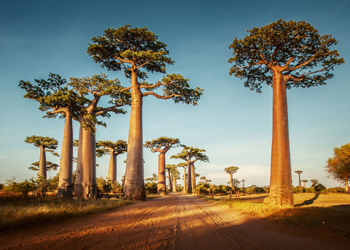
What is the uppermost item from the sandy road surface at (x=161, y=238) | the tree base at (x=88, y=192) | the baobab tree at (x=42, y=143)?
the baobab tree at (x=42, y=143)

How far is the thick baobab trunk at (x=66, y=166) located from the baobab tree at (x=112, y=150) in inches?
692

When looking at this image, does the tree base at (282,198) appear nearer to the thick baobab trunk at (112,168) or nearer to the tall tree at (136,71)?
the tall tree at (136,71)

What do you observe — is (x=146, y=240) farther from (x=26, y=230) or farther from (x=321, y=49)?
(x=321, y=49)

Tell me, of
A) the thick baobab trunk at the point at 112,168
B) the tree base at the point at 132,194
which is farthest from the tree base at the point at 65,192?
the thick baobab trunk at the point at 112,168

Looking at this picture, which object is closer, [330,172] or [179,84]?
[179,84]

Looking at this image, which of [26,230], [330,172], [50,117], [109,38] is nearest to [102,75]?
[109,38]

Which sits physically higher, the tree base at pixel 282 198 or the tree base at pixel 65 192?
the tree base at pixel 282 198

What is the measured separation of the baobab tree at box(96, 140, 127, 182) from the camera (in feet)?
118

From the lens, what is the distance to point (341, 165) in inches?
982

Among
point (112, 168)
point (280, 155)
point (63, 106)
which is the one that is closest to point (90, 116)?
point (63, 106)

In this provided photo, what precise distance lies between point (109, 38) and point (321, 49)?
15994 mm

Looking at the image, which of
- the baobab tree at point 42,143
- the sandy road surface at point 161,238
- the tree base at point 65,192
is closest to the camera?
the sandy road surface at point 161,238

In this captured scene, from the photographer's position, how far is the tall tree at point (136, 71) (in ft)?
54.4

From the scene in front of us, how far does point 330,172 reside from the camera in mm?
27422
